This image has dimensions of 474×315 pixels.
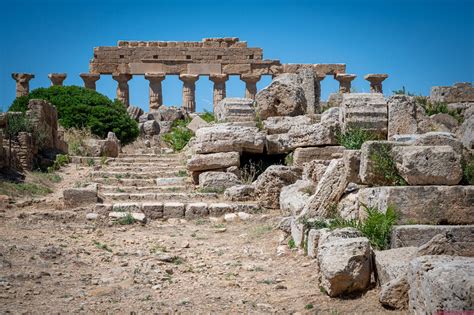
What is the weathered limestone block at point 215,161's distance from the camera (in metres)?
12.4

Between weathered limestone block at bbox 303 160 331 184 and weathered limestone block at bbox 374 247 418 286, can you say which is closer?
weathered limestone block at bbox 374 247 418 286

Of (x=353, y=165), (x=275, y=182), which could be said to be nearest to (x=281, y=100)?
(x=275, y=182)

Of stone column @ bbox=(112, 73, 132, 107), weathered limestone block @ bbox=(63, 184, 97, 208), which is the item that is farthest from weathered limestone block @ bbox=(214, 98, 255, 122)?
stone column @ bbox=(112, 73, 132, 107)

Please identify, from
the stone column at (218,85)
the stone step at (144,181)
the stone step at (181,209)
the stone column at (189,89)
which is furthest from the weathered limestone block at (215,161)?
the stone column at (218,85)

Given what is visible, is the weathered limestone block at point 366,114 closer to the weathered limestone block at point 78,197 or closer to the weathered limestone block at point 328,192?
the weathered limestone block at point 328,192

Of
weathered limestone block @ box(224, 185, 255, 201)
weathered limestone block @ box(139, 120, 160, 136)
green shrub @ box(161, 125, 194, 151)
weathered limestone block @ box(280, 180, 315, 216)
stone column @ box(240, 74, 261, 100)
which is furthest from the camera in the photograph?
stone column @ box(240, 74, 261, 100)

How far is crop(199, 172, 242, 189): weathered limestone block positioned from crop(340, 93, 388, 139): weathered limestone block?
8.81 feet

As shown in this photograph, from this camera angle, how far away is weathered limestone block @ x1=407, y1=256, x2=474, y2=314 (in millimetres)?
3639

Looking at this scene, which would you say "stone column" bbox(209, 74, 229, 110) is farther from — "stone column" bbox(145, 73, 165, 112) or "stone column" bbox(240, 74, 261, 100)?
"stone column" bbox(145, 73, 165, 112)

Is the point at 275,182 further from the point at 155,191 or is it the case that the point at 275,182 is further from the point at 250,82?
the point at 250,82

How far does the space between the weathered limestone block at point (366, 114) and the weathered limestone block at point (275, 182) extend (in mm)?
1326

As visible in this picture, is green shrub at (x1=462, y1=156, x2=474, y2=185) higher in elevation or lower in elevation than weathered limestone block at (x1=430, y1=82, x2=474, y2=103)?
lower

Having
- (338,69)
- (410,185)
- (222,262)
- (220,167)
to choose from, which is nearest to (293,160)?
(220,167)

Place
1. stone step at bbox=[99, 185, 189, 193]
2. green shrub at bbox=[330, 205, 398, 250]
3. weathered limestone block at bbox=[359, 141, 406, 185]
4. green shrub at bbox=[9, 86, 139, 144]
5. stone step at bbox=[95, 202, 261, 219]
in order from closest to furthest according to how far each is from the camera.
A: green shrub at bbox=[330, 205, 398, 250]
weathered limestone block at bbox=[359, 141, 406, 185]
stone step at bbox=[95, 202, 261, 219]
stone step at bbox=[99, 185, 189, 193]
green shrub at bbox=[9, 86, 139, 144]
